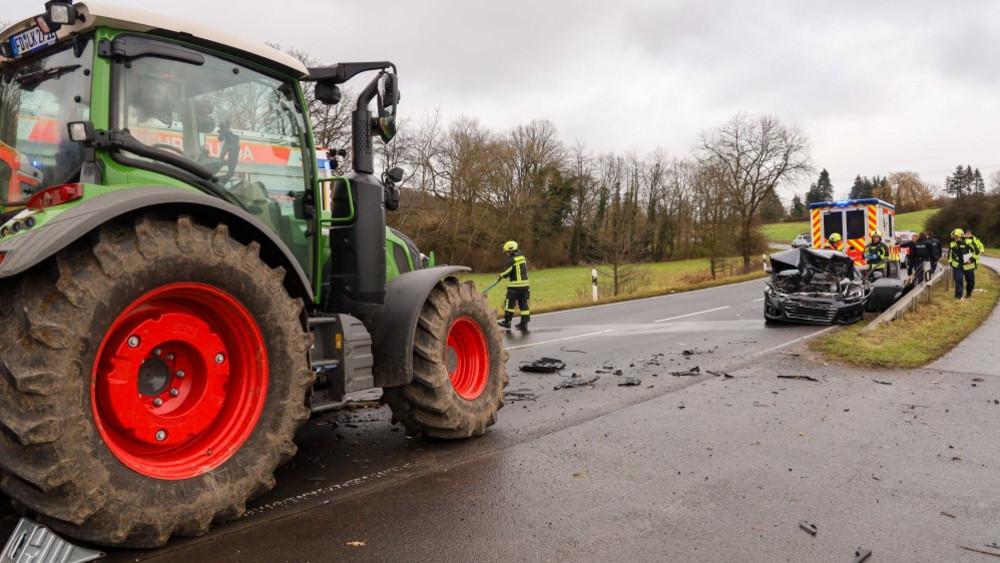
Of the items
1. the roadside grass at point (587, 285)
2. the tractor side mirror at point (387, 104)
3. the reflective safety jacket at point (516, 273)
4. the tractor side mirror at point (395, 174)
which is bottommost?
the roadside grass at point (587, 285)

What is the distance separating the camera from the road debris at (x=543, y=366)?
8.53m

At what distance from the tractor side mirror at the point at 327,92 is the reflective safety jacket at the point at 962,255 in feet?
57.7

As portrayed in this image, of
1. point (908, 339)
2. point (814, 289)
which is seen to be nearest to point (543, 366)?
point (908, 339)

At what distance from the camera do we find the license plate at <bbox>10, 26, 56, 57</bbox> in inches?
143

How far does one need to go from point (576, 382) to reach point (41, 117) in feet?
18.2

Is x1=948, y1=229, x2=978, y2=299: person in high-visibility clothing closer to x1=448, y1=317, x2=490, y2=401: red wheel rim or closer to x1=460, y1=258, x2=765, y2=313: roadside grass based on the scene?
x1=460, y1=258, x2=765, y2=313: roadside grass

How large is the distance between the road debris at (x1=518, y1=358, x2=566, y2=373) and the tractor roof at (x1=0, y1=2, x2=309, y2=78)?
5.17m

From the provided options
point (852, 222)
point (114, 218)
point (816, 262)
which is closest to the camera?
point (114, 218)

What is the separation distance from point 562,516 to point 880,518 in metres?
1.71

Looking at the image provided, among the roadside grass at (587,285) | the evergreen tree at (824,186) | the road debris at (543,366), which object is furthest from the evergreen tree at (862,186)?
the road debris at (543,366)

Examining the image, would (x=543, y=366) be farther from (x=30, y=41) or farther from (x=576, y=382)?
(x=30, y=41)

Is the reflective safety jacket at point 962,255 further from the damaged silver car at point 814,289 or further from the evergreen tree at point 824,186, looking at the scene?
the evergreen tree at point 824,186

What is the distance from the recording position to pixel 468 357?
223 inches

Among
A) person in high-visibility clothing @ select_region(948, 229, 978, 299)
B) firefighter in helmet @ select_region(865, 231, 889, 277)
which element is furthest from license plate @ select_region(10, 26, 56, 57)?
person in high-visibility clothing @ select_region(948, 229, 978, 299)
